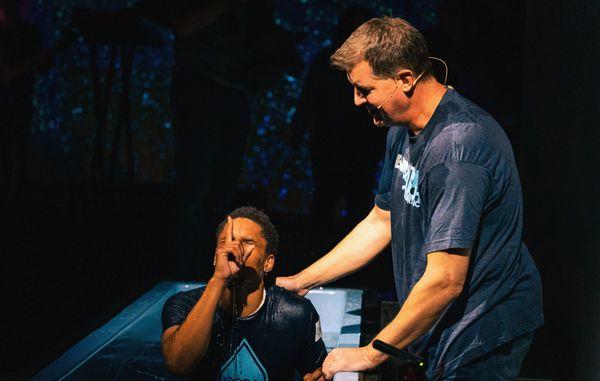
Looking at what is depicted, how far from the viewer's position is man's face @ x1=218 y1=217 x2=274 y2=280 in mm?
2359

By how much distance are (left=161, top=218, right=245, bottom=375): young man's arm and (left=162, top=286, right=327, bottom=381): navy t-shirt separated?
10 cm

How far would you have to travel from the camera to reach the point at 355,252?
2455 millimetres

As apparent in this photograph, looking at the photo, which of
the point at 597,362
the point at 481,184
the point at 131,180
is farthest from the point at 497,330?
the point at 131,180

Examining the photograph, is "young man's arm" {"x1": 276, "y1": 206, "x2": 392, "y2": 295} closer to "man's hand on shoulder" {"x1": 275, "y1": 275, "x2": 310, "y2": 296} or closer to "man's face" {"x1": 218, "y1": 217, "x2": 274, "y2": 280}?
"man's hand on shoulder" {"x1": 275, "y1": 275, "x2": 310, "y2": 296}

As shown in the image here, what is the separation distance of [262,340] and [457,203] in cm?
84

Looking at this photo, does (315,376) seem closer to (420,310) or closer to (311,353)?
(311,353)

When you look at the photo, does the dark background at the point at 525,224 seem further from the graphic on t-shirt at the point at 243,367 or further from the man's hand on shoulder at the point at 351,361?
the man's hand on shoulder at the point at 351,361

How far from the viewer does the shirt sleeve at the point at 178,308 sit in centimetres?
226

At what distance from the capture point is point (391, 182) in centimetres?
229

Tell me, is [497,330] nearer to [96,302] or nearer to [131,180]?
[96,302]

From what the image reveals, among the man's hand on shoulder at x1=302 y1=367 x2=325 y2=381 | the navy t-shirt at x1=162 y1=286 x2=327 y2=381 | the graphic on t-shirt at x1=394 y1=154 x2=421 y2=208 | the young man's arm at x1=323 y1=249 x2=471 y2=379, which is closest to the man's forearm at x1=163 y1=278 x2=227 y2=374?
the navy t-shirt at x1=162 y1=286 x2=327 y2=381

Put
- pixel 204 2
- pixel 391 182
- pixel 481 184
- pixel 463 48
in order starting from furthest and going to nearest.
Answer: pixel 463 48 → pixel 204 2 → pixel 391 182 → pixel 481 184

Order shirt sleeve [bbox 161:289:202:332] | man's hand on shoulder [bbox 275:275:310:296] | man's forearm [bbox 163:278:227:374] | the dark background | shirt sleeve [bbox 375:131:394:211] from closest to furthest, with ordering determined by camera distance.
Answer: man's forearm [bbox 163:278:227:374] → shirt sleeve [bbox 161:289:202:332] → shirt sleeve [bbox 375:131:394:211] → man's hand on shoulder [bbox 275:275:310:296] → the dark background

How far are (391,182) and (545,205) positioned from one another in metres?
2.14
